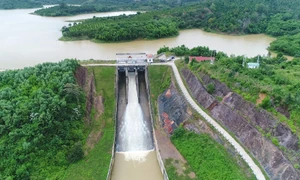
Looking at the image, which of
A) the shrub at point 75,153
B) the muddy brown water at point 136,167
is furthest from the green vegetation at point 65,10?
the muddy brown water at point 136,167

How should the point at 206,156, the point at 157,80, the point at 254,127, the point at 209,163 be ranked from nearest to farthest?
the point at 209,163
the point at 206,156
the point at 254,127
the point at 157,80

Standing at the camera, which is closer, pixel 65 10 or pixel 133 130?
pixel 133 130

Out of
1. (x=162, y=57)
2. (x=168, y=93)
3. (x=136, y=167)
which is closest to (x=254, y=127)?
(x=136, y=167)

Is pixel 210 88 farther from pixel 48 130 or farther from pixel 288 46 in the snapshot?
pixel 288 46

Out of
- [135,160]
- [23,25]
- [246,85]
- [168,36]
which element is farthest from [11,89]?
[23,25]

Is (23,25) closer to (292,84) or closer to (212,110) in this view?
(212,110)

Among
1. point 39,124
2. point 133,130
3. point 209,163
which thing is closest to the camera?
point 209,163

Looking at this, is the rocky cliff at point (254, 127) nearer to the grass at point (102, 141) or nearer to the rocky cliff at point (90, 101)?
the grass at point (102, 141)

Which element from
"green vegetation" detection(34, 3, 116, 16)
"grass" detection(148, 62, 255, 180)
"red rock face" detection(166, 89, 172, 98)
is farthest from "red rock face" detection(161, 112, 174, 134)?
"green vegetation" detection(34, 3, 116, 16)
